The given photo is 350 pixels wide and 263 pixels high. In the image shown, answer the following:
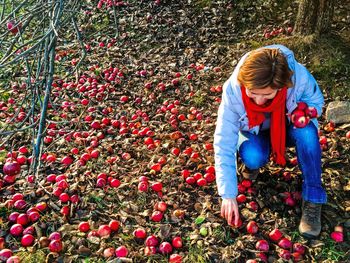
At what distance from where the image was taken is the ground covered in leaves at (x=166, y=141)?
357cm

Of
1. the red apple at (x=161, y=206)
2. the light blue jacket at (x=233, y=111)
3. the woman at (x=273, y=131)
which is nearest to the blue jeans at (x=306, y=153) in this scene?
the woman at (x=273, y=131)

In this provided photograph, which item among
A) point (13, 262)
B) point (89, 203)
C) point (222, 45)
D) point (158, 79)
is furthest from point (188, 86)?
point (13, 262)

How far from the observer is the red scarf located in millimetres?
3283

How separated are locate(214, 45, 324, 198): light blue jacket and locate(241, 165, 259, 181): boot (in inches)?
23.2

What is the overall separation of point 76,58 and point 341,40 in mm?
4195

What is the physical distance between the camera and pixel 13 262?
11.0 ft

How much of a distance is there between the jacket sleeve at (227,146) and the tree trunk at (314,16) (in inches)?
103

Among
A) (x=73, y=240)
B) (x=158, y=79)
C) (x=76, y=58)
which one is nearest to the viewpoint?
(x=73, y=240)

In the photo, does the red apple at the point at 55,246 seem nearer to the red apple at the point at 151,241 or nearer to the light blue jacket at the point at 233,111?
the red apple at the point at 151,241

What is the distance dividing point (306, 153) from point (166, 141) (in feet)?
5.97

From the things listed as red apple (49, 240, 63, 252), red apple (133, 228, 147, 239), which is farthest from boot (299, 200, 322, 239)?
red apple (49, 240, 63, 252)

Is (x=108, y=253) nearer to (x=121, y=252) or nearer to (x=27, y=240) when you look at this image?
(x=121, y=252)

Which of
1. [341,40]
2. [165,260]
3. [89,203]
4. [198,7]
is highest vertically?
[198,7]

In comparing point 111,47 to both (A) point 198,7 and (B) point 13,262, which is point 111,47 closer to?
(A) point 198,7
